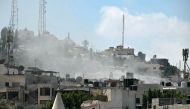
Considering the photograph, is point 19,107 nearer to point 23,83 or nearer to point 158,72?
point 23,83

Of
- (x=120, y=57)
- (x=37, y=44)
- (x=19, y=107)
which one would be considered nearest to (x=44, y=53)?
(x=37, y=44)

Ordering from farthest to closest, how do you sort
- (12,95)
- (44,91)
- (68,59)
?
(68,59), (12,95), (44,91)

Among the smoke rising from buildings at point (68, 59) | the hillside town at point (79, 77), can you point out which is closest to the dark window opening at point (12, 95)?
the hillside town at point (79, 77)

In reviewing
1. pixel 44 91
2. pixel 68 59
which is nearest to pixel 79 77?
pixel 44 91

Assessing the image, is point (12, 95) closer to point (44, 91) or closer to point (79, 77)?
point (44, 91)

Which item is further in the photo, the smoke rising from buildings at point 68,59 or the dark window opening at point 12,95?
the smoke rising from buildings at point 68,59

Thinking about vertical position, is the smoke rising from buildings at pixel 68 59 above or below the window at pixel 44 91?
above

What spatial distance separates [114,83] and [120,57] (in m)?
68.9

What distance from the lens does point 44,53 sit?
14525 centimetres

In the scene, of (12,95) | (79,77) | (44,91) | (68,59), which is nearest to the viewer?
(44,91)

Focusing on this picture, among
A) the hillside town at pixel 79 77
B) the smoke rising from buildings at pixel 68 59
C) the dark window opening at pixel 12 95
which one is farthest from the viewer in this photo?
the smoke rising from buildings at pixel 68 59

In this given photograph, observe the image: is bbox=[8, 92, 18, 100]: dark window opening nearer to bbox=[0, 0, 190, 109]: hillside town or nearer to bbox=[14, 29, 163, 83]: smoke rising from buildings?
bbox=[0, 0, 190, 109]: hillside town

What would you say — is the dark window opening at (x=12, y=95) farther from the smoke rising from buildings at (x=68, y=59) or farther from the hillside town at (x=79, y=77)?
the smoke rising from buildings at (x=68, y=59)

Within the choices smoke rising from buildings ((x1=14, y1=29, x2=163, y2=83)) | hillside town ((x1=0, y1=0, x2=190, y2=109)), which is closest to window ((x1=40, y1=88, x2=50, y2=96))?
hillside town ((x1=0, y1=0, x2=190, y2=109))
